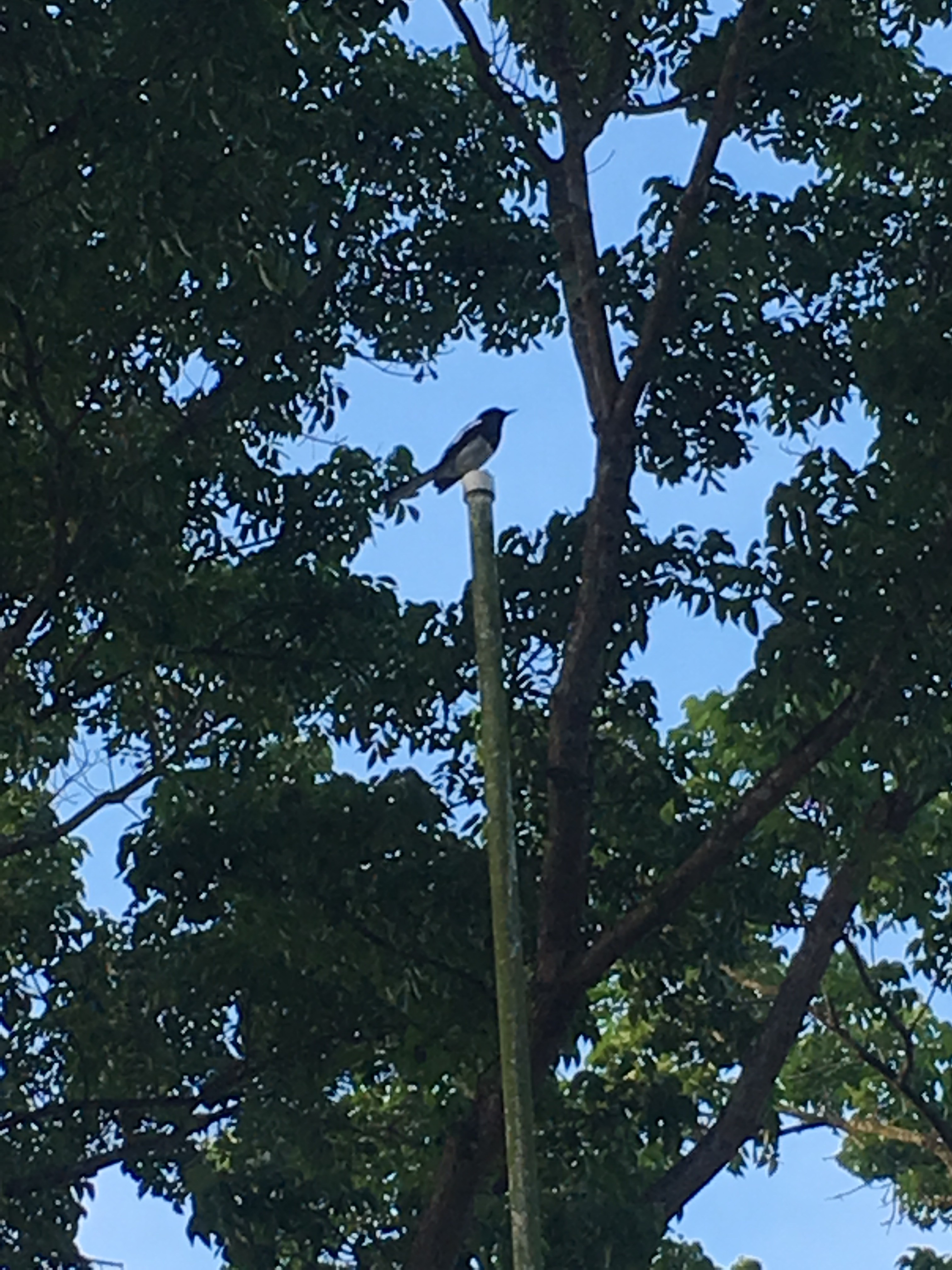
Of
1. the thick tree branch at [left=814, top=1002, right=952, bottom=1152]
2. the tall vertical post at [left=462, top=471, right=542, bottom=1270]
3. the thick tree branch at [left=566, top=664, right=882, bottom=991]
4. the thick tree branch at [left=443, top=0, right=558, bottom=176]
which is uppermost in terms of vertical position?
the thick tree branch at [left=443, top=0, right=558, bottom=176]

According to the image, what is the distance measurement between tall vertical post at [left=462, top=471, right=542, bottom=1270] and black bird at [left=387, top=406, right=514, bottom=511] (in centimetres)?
555

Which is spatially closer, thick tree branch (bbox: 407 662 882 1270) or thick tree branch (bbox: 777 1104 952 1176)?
thick tree branch (bbox: 407 662 882 1270)

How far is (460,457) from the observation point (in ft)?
43.7

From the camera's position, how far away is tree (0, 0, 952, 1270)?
10836 millimetres

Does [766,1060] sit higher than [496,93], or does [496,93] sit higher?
[496,93]

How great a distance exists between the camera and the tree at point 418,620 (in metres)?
10.8

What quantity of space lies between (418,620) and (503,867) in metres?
5.14

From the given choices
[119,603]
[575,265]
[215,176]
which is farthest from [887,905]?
[215,176]

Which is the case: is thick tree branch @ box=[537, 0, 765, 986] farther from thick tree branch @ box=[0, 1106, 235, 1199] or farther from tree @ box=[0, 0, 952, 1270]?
thick tree branch @ box=[0, 1106, 235, 1199]

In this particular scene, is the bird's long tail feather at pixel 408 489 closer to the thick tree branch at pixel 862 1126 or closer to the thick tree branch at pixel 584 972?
the thick tree branch at pixel 584 972

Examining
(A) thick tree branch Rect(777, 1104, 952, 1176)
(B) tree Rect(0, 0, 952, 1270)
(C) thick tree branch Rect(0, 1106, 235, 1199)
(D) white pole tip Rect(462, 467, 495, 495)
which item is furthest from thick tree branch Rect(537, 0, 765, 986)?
(A) thick tree branch Rect(777, 1104, 952, 1176)

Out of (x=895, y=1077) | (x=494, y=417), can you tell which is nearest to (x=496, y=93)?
(x=494, y=417)

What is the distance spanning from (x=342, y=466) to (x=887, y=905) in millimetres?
5321

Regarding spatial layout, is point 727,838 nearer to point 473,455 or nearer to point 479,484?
point 473,455
